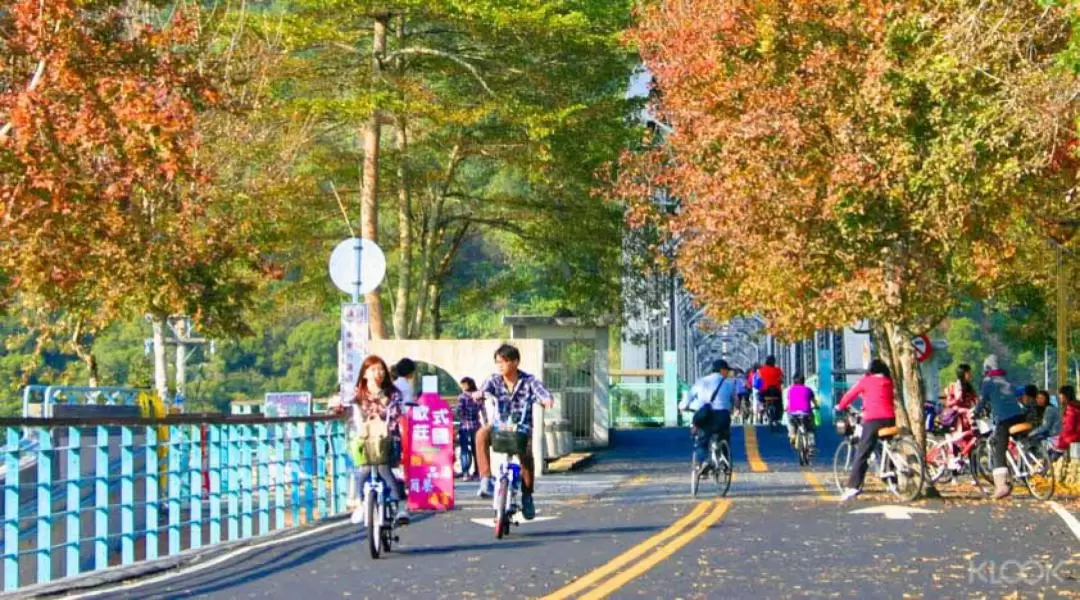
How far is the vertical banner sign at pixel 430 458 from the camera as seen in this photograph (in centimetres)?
2027

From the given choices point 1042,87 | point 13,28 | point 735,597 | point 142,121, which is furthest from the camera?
point 13,28

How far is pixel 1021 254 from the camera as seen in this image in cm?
4178

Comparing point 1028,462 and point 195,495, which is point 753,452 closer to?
point 1028,462

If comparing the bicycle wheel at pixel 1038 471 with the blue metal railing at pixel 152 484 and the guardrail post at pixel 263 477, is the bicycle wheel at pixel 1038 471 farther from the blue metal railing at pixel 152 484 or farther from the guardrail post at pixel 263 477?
the guardrail post at pixel 263 477

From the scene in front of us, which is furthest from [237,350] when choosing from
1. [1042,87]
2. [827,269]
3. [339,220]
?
[1042,87]

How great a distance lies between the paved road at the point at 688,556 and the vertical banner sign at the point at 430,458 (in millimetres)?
318

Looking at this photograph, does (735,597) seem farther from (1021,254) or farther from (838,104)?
(1021,254)

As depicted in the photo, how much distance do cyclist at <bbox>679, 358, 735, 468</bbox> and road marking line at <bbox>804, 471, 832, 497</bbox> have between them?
164 centimetres

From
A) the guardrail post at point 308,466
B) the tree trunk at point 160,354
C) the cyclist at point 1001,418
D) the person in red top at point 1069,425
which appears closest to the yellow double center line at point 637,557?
the guardrail post at point 308,466

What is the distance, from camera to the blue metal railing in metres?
15.1

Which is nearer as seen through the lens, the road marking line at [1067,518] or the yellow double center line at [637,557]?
the yellow double center line at [637,557]

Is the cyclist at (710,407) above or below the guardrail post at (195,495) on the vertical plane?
above

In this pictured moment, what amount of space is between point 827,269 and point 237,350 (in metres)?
88.9

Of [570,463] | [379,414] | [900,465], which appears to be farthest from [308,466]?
[570,463]
